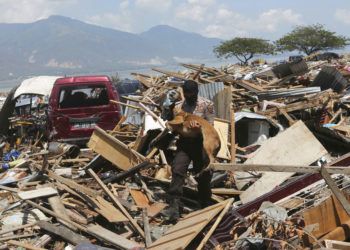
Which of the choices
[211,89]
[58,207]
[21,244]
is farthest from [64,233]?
[211,89]

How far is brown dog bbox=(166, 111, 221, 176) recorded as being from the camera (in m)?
6.07

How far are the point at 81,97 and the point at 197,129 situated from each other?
534 centimetres

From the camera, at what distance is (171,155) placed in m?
8.48

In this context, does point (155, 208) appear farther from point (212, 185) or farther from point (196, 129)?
point (196, 129)

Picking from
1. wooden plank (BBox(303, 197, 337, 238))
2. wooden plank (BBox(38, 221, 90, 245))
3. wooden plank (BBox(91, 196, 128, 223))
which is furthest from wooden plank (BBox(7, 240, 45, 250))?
wooden plank (BBox(303, 197, 337, 238))

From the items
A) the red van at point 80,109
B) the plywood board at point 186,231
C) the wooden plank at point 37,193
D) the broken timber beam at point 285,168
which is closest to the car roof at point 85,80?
the red van at point 80,109

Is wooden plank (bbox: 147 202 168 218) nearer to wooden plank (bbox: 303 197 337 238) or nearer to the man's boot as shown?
the man's boot

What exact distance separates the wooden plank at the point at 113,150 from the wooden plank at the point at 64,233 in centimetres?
239

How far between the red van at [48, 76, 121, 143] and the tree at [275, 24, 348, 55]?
6367cm

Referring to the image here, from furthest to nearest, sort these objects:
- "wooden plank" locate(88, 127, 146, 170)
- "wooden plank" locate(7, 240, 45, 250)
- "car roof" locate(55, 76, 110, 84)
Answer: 1. "car roof" locate(55, 76, 110, 84)
2. "wooden plank" locate(88, 127, 146, 170)
3. "wooden plank" locate(7, 240, 45, 250)

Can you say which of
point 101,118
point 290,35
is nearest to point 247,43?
point 290,35

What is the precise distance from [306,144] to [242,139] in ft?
8.01

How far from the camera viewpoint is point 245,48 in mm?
71375

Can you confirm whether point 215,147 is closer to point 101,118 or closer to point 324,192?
point 324,192
